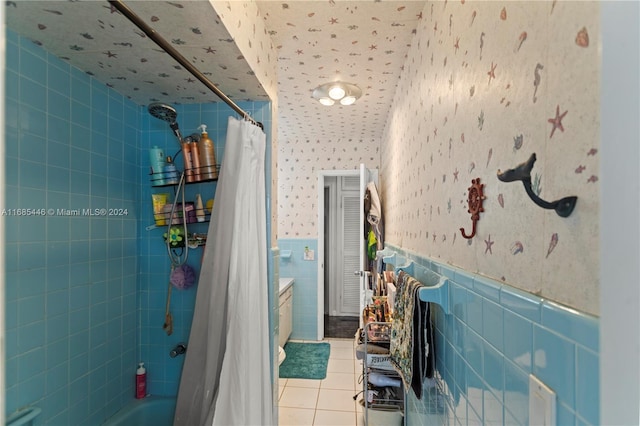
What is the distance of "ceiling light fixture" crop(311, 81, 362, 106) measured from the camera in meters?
2.10

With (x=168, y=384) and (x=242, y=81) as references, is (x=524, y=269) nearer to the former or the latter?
(x=242, y=81)

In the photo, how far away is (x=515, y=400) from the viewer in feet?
1.97

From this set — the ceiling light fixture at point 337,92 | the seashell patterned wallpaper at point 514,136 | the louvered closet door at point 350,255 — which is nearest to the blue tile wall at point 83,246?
the ceiling light fixture at point 337,92

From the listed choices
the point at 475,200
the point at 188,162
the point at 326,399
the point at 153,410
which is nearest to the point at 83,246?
the point at 188,162

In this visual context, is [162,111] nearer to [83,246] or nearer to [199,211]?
[199,211]

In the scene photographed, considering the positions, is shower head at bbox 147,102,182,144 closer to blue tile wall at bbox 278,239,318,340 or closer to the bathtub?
the bathtub

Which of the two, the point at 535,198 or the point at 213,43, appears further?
the point at 213,43

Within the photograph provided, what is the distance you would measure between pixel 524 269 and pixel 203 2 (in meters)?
1.10

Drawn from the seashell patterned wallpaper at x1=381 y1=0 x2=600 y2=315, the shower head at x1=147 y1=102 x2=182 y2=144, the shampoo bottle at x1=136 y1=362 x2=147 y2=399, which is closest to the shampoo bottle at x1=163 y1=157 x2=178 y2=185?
the shower head at x1=147 y1=102 x2=182 y2=144

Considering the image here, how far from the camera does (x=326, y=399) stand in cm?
238

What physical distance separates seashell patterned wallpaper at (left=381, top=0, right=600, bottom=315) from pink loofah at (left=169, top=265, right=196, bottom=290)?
4.15 feet

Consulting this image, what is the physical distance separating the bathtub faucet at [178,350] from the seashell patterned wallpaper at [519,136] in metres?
1.43

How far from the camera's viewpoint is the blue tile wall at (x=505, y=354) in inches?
17.4

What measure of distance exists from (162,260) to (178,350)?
50 cm
